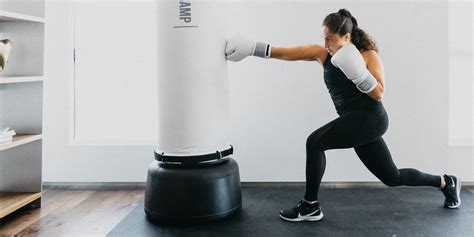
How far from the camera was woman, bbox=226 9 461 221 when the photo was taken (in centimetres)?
261

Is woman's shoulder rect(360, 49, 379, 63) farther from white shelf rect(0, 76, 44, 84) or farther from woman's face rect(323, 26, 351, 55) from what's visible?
white shelf rect(0, 76, 44, 84)

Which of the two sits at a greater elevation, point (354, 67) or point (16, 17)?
point (16, 17)

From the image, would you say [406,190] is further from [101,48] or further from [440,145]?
[101,48]

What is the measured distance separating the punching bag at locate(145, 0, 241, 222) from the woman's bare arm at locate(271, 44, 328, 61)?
12.5 inches

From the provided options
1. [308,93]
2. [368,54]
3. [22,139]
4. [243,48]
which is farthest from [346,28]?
[22,139]

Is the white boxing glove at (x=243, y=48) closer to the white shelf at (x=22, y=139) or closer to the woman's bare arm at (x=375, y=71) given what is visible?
the woman's bare arm at (x=375, y=71)

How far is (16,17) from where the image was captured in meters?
2.71

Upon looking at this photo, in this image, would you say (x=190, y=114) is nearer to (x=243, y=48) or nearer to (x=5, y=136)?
(x=243, y=48)

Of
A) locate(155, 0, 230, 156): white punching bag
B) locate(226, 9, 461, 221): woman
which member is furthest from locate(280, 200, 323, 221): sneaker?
locate(155, 0, 230, 156): white punching bag

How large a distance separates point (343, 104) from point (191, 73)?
2.74ft

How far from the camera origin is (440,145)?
11.3 ft

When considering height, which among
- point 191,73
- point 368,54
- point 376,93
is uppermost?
point 368,54

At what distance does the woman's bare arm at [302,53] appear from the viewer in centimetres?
274

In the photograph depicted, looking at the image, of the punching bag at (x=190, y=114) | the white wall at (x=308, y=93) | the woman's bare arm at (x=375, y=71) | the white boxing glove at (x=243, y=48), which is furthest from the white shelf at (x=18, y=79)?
the woman's bare arm at (x=375, y=71)
